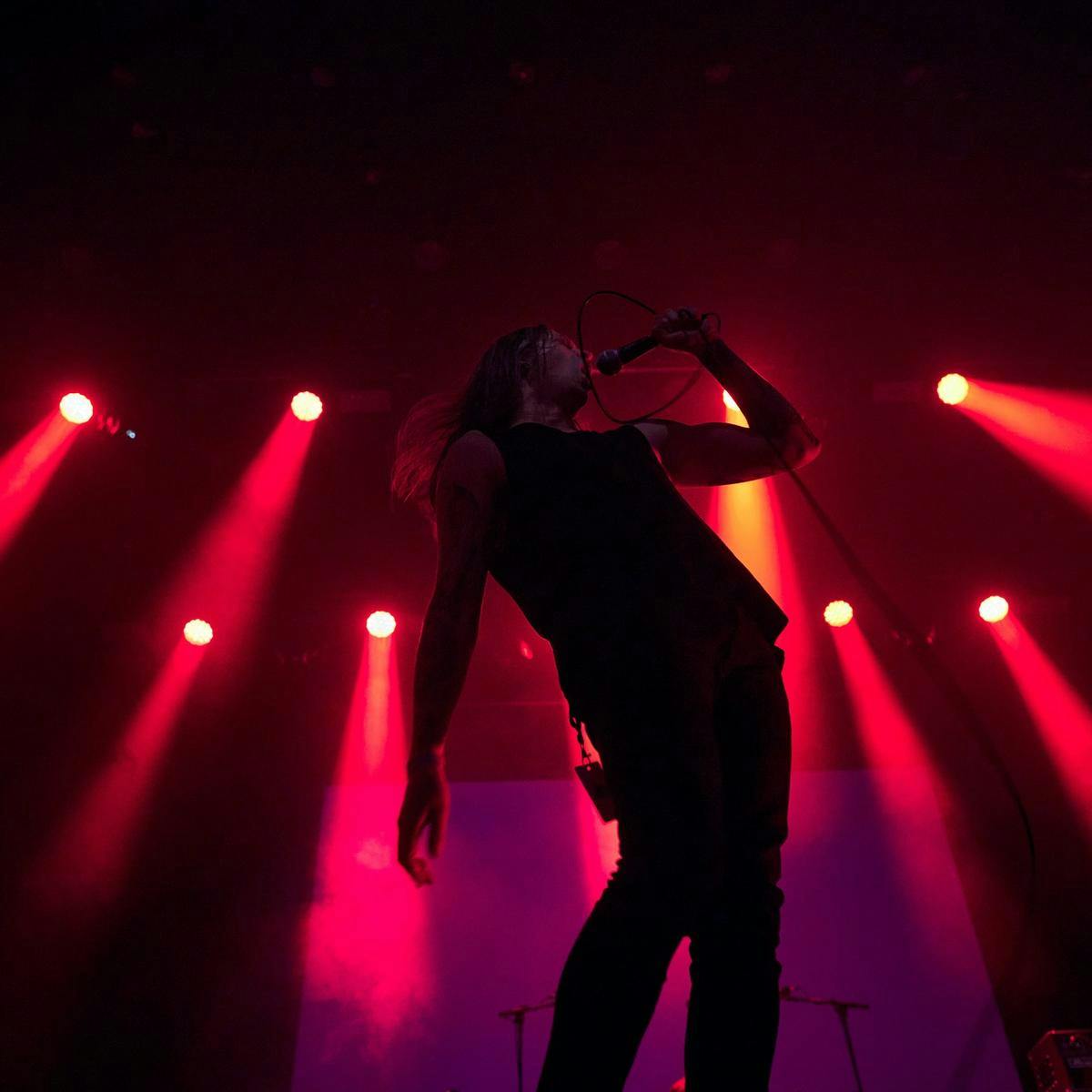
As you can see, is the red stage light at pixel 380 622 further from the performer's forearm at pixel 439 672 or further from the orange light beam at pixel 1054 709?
the performer's forearm at pixel 439 672

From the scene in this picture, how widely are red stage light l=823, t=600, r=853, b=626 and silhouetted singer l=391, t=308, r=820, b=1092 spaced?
430cm

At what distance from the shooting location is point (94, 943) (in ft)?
17.8

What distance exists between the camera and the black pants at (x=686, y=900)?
42.8 inches

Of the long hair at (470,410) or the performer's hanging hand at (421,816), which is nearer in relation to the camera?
the performer's hanging hand at (421,816)

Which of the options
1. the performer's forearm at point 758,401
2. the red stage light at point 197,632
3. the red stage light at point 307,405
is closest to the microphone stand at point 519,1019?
the red stage light at point 197,632

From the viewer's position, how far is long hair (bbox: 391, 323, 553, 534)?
6.97 feet

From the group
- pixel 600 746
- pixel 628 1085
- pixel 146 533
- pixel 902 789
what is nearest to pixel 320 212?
pixel 146 533

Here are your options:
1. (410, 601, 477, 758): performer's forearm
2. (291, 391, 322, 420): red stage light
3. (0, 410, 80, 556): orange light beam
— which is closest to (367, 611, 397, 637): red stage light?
(291, 391, 322, 420): red stage light

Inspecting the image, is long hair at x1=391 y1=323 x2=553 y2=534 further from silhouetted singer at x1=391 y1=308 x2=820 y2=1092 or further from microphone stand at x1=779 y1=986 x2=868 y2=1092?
microphone stand at x1=779 y1=986 x2=868 y2=1092

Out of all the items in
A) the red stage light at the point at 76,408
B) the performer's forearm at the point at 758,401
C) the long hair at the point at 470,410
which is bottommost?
→ the performer's forearm at the point at 758,401

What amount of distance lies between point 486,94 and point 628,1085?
201 inches

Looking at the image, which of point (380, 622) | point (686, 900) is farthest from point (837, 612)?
point (686, 900)

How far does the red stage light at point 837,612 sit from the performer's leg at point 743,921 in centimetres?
482

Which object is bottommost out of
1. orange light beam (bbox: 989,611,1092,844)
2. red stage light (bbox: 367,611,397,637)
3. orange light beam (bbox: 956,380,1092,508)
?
orange light beam (bbox: 989,611,1092,844)
